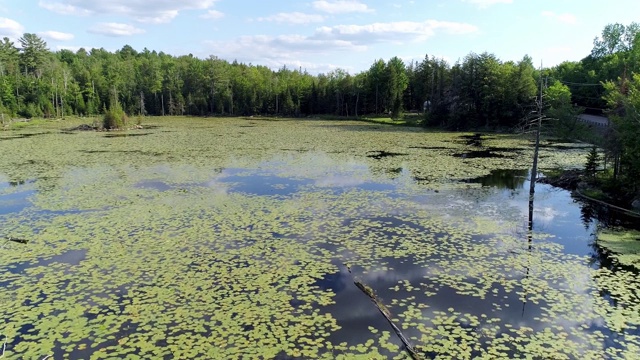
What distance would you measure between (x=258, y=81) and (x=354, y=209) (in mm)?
82024

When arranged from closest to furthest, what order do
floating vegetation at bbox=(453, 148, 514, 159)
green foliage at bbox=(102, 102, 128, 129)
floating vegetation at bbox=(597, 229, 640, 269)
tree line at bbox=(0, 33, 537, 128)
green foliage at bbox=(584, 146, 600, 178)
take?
floating vegetation at bbox=(597, 229, 640, 269) → green foliage at bbox=(584, 146, 600, 178) → floating vegetation at bbox=(453, 148, 514, 159) → green foliage at bbox=(102, 102, 128, 129) → tree line at bbox=(0, 33, 537, 128)

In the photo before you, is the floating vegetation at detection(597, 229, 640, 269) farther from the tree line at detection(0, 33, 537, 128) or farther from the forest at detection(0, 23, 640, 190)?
the tree line at detection(0, 33, 537, 128)

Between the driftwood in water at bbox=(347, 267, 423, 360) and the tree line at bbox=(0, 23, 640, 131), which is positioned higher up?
the tree line at bbox=(0, 23, 640, 131)

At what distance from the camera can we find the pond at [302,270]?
7746 mm

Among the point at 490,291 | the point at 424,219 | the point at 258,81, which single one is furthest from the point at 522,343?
the point at 258,81

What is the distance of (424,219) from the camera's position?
1528 cm

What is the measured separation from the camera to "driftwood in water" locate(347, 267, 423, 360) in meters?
7.24

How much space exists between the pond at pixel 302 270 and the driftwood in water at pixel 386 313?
16 centimetres

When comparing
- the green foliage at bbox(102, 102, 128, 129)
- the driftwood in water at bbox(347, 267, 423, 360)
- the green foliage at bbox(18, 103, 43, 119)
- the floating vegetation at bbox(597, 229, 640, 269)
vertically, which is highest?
the green foliage at bbox(18, 103, 43, 119)

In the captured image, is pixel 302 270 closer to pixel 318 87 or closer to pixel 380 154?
pixel 380 154

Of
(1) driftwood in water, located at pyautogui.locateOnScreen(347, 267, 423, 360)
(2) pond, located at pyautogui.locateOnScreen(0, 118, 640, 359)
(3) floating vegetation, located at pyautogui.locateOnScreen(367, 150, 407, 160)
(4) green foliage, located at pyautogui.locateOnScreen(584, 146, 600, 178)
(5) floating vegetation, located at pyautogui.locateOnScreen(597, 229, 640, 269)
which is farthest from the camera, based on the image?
(3) floating vegetation, located at pyautogui.locateOnScreen(367, 150, 407, 160)

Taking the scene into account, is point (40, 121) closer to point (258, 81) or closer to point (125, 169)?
point (258, 81)

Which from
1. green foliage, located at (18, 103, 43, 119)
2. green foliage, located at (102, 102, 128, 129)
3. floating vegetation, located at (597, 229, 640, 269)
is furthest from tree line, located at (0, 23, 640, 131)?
floating vegetation, located at (597, 229, 640, 269)

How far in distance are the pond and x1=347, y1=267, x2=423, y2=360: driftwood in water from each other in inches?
6.3
